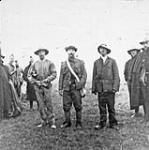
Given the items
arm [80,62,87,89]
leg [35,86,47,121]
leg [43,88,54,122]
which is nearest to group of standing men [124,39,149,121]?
arm [80,62,87,89]

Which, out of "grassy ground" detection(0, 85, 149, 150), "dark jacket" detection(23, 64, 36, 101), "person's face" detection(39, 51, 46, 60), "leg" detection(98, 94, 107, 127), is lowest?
"grassy ground" detection(0, 85, 149, 150)

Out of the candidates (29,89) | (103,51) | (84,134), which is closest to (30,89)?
(29,89)

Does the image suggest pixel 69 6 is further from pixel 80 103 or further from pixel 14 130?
pixel 14 130

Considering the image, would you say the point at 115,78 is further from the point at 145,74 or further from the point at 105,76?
the point at 145,74

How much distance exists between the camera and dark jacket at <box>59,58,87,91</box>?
4.60m

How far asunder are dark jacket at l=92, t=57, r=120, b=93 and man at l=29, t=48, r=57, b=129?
0.63 metres

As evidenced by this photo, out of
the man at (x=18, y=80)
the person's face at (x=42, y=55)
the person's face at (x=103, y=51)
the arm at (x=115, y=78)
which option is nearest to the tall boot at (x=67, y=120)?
the arm at (x=115, y=78)

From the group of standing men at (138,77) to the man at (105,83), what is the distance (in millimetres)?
311

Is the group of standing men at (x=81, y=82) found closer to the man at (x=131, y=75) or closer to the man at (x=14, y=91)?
the man at (x=131, y=75)

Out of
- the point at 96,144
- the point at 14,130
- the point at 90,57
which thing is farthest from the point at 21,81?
the point at 96,144

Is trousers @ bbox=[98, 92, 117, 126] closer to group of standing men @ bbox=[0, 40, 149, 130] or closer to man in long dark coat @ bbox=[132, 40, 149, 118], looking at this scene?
Result: group of standing men @ bbox=[0, 40, 149, 130]

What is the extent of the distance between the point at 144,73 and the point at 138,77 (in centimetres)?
14

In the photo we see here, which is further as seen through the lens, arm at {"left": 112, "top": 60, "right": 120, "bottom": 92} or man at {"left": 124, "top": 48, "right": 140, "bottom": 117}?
man at {"left": 124, "top": 48, "right": 140, "bottom": 117}

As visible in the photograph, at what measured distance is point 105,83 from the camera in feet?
14.8
